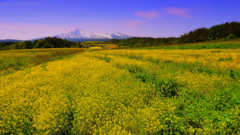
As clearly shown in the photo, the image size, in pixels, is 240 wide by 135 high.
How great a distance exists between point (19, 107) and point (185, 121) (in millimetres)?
6062

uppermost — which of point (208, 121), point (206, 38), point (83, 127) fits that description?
point (206, 38)

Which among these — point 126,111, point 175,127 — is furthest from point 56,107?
point 175,127

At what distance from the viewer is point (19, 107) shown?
5.40 m

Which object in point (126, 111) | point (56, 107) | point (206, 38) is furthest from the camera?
point (206, 38)

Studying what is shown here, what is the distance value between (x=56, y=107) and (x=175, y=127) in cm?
414

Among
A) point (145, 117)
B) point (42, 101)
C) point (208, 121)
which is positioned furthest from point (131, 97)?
point (42, 101)

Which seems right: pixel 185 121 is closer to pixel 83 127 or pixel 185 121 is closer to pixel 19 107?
pixel 83 127

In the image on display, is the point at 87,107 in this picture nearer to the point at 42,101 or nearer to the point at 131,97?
the point at 131,97

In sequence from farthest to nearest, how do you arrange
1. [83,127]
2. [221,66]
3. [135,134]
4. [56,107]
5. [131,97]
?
[221,66]
[131,97]
[56,107]
[83,127]
[135,134]

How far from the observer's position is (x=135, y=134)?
382 cm

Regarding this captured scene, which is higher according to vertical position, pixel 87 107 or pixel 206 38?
pixel 206 38

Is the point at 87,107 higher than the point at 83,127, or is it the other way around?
the point at 87,107

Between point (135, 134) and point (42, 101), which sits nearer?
point (135, 134)

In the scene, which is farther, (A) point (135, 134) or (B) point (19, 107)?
(B) point (19, 107)
